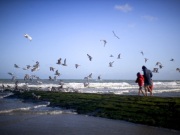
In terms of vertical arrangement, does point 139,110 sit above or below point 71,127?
above

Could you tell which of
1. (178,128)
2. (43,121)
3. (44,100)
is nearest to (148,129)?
(178,128)

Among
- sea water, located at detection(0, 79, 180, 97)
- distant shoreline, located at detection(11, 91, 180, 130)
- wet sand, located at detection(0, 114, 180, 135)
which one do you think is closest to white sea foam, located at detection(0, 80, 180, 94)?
sea water, located at detection(0, 79, 180, 97)

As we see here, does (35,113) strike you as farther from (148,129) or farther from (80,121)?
(148,129)

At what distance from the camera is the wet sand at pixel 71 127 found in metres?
11.8

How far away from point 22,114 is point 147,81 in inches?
384

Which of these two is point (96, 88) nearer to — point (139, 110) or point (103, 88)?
point (103, 88)

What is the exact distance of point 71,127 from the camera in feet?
43.0

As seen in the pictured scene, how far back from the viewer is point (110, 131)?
1200 centimetres

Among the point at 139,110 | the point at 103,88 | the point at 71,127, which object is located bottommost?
the point at 71,127

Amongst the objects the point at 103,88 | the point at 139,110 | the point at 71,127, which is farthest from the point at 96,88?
the point at 71,127

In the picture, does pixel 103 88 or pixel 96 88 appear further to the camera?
pixel 103 88

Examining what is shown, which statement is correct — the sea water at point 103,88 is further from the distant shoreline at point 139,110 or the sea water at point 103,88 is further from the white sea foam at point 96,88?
the distant shoreline at point 139,110

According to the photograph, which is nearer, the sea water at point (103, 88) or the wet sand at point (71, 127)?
the wet sand at point (71, 127)

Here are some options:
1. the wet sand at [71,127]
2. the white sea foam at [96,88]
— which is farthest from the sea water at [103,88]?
the wet sand at [71,127]
